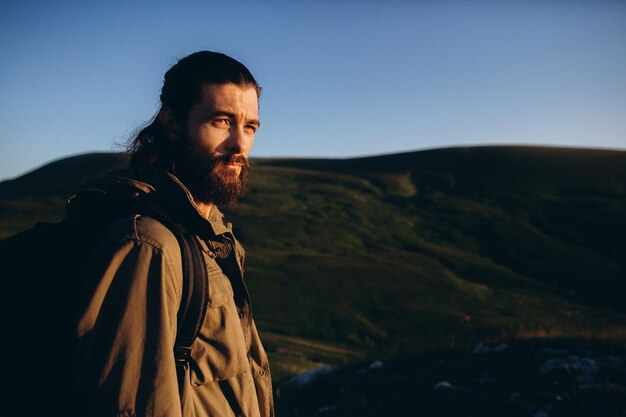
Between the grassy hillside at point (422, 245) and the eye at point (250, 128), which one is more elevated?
the eye at point (250, 128)

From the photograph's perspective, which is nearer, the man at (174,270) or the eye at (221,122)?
the man at (174,270)

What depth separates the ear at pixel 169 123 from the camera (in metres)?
4.07

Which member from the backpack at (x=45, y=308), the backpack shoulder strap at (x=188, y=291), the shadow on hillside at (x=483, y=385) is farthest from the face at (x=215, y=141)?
the shadow on hillside at (x=483, y=385)

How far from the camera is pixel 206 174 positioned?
13.2 feet

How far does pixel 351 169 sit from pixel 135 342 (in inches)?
6114

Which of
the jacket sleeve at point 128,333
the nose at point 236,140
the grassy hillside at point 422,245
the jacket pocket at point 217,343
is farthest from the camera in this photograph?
the grassy hillside at point 422,245

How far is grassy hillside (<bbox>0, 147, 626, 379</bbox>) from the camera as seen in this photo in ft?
161

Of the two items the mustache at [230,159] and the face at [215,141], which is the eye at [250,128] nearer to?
the face at [215,141]

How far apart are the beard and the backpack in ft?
3.35

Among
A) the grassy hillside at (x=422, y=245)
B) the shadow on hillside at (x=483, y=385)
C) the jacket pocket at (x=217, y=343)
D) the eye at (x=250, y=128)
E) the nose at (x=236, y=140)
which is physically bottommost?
the grassy hillside at (x=422, y=245)

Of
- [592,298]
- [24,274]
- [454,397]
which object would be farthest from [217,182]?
[592,298]

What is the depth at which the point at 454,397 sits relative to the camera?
1073 cm

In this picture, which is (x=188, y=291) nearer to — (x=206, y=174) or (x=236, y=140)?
(x=206, y=174)

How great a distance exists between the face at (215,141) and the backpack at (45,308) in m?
1.03
